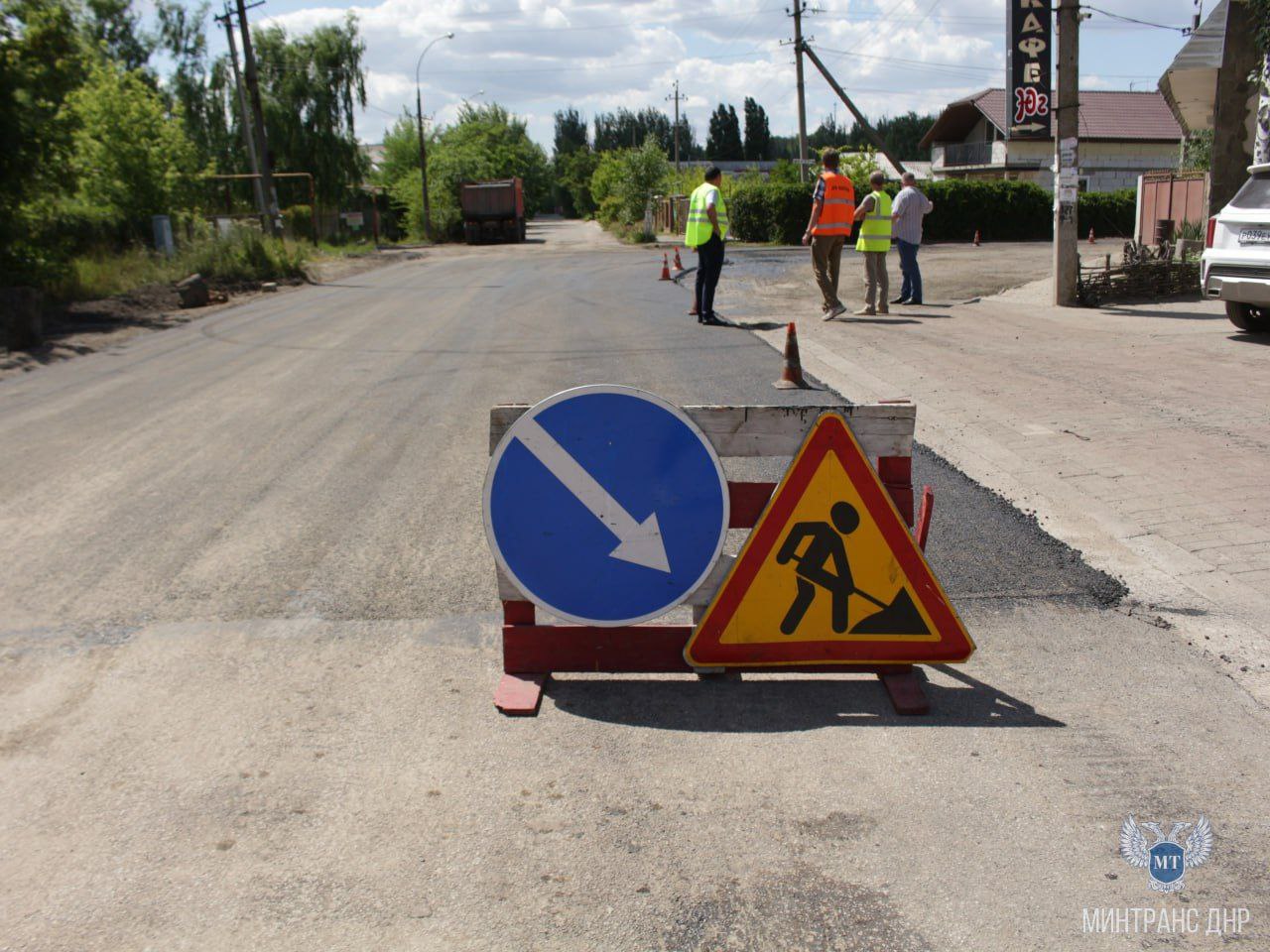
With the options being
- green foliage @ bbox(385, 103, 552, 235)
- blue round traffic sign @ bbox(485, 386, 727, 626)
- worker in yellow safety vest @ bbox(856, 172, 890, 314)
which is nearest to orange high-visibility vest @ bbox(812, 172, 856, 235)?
worker in yellow safety vest @ bbox(856, 172, 890, 314)

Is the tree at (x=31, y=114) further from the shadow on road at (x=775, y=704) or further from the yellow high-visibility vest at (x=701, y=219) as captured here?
the shadow on road at (x=775, y=704)

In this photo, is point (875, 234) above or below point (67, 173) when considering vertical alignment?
below

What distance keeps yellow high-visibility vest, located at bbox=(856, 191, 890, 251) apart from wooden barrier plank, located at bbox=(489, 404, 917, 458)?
10.2 m

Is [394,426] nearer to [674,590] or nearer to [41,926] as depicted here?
[674,590]

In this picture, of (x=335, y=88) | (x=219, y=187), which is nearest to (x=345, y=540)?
(x=219, y=187)

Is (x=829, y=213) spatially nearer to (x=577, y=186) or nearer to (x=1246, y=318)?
(x=1246, y=318)

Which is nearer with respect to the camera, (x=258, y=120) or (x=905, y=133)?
(x=258, y=120)

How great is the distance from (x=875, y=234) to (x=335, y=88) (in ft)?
151

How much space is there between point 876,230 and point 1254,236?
4445 millimetres

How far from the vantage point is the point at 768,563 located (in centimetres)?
416

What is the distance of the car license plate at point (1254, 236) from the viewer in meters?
11.2

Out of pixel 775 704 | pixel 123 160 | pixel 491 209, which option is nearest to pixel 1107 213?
pixel 491 209

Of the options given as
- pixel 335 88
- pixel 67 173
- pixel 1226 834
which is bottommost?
pixel 1226 834

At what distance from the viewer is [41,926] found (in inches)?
111
